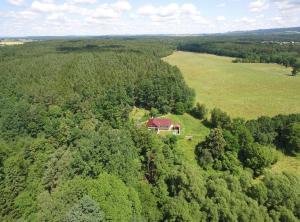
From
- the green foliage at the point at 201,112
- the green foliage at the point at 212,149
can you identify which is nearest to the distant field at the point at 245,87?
the green foliage at the point at 201,112

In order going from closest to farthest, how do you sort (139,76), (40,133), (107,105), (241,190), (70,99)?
(241,190), (40,133), (107,105), (70,99), (139,76)

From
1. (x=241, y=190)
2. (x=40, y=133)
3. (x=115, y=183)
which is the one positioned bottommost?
(x=40, y=133)

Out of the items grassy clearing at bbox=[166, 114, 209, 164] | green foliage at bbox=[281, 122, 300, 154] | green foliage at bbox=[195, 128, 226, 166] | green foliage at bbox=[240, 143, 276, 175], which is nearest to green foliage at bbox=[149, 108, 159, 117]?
grassy clearing at bbox=[166, 114, 209, 164]

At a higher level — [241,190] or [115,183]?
[115,183]

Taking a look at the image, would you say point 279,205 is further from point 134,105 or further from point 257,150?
point 134,105

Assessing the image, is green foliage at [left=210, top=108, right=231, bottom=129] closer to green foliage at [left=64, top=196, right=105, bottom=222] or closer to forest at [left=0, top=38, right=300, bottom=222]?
forest at [left=0, top=38, right=300, bottom=222]

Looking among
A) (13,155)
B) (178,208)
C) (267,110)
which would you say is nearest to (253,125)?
(267,110)
